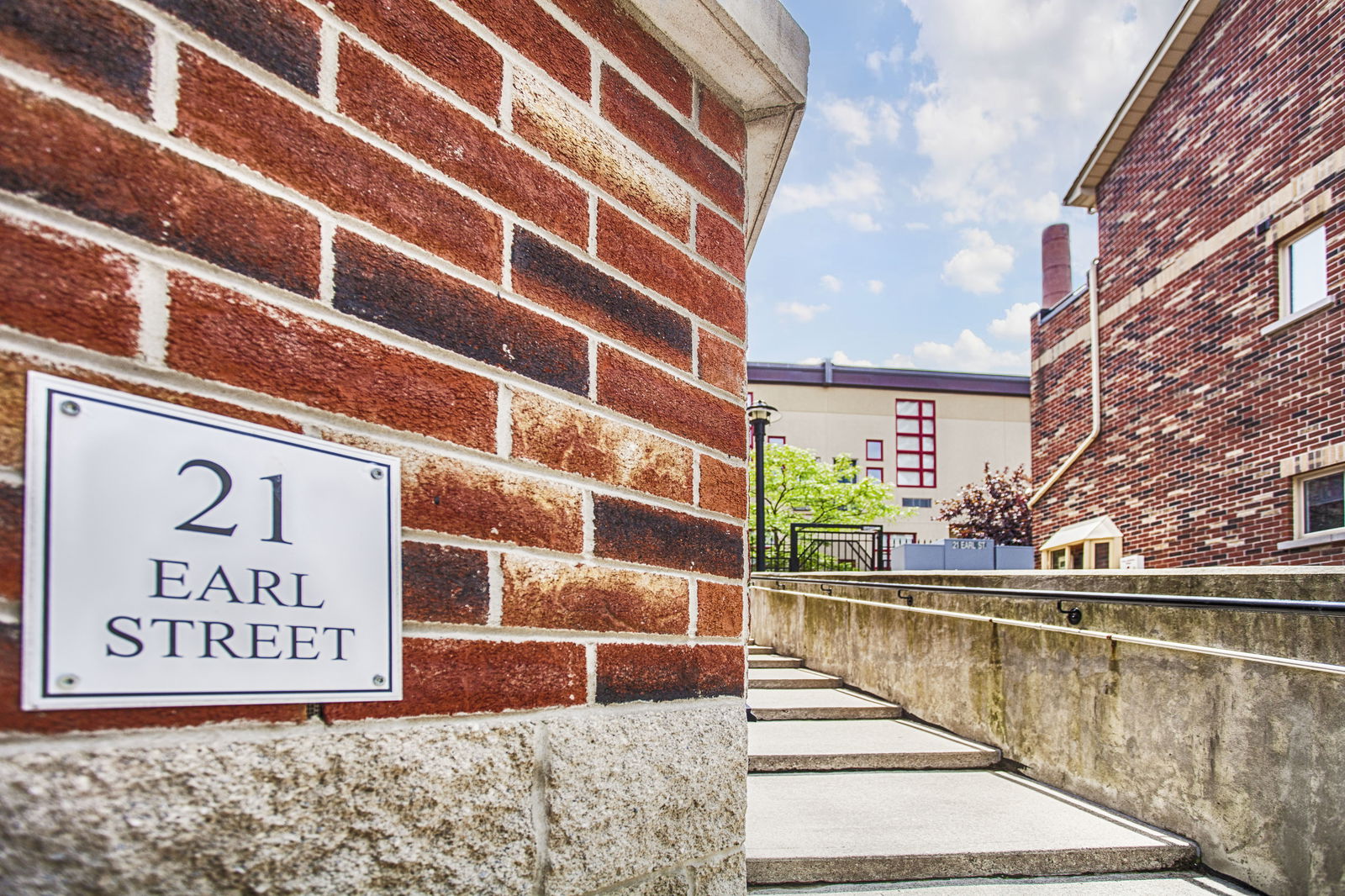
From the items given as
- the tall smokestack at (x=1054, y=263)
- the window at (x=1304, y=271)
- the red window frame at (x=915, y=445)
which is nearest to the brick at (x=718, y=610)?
the window at (x=1304, y=271)

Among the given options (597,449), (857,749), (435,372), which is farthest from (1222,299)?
(435,372)

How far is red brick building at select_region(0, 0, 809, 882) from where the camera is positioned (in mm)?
775

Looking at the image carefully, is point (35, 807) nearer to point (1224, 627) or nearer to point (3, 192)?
point (3, 192)

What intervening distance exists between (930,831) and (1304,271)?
9522 millimetres

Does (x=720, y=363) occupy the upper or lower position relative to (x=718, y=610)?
upper

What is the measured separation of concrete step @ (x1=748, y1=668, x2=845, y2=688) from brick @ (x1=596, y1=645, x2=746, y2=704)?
5053mm

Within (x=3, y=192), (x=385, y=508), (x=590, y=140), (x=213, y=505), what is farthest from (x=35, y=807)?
(x=590, y=140)

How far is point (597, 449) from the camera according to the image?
1365 mm

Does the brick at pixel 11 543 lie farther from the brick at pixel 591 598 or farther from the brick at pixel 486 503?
the brick at pixel 591 598

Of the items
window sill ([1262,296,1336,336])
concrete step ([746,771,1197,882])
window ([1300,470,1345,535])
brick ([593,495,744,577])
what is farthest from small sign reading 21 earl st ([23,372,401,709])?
window sill ([1262,296,1336,336])

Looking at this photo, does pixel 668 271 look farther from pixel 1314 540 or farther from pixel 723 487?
pixel 1314 540

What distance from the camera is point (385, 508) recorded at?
1.03m

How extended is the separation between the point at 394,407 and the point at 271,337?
17 centimetres

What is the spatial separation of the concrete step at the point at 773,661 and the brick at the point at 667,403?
20.1 ft
